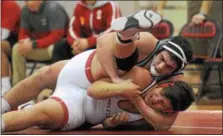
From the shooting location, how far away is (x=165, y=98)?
2.79m

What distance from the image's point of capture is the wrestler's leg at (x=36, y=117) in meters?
2.76

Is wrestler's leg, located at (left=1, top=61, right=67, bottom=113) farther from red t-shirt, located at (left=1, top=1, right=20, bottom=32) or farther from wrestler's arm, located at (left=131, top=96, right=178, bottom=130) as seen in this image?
red t-shirt, located at (left=1, top=1, right=20, bottom=32)

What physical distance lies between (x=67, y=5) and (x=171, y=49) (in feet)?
13.7

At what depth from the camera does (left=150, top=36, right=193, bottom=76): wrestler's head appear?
280 cm

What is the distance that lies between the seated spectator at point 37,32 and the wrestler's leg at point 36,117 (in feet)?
8.19

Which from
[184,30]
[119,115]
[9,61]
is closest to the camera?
[119,115]

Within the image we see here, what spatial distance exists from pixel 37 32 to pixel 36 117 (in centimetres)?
288

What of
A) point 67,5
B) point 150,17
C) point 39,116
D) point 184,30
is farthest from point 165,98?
point 67,5

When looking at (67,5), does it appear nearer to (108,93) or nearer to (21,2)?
(21,2)

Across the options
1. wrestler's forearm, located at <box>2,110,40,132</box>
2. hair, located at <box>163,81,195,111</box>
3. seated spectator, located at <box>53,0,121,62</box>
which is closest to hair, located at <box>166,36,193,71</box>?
hair, located at <box>163,81,195,111</box>

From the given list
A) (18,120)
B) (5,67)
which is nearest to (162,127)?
(18,120)

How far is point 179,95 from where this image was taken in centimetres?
279

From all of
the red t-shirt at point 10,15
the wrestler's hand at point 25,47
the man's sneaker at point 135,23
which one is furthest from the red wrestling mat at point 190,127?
the red t-shirt at point 10,15

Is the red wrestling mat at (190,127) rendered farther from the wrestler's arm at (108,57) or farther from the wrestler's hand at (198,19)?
the wrestler's hand at (198,19)
